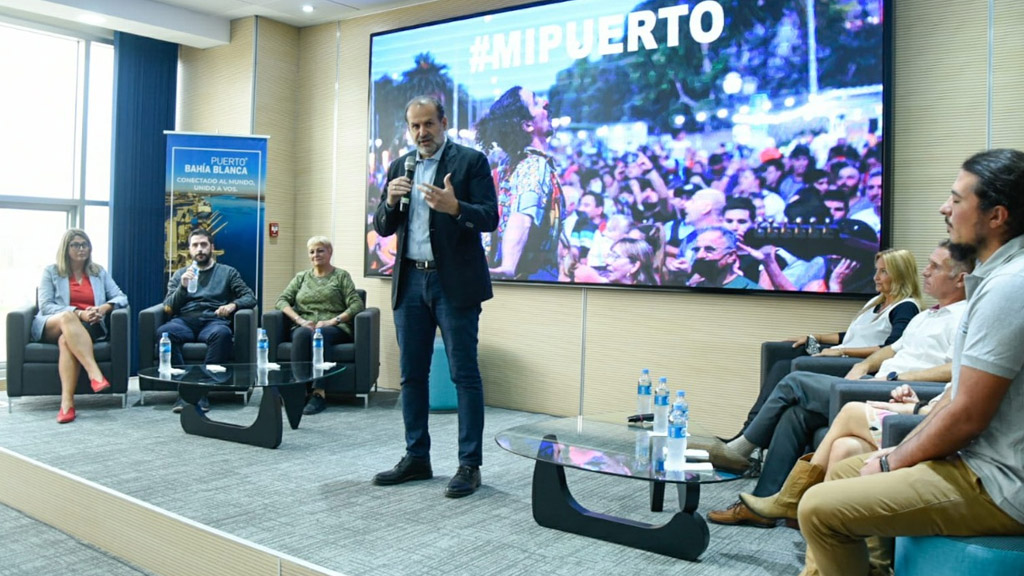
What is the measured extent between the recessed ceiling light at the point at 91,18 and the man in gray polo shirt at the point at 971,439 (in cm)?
594

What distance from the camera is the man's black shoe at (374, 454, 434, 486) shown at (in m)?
3.50

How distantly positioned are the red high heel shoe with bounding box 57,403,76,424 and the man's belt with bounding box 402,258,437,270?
106 inches

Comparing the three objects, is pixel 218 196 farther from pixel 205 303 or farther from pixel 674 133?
pixel 674 133

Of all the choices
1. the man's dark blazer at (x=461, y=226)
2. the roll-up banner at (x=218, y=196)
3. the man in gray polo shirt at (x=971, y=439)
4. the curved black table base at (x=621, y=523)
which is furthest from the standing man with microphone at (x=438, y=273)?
the roll-up banner at (x=218, y=196)

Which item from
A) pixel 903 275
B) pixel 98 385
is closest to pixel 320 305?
pixel 98 385

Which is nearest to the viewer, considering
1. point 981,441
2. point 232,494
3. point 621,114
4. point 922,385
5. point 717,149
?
point 981,441

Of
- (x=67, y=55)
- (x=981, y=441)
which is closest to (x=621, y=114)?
(x=981, y=441)

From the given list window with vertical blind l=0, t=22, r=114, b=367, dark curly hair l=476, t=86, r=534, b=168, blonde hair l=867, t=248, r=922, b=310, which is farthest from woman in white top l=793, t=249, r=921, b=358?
window with vertical blind l=0, t=22, r=114, b=367

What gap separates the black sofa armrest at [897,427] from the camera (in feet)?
7.52

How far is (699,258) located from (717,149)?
24.3 inches

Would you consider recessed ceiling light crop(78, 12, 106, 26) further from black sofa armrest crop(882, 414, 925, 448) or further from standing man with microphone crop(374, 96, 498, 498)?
black sofa armrest crop(882, 414, 925, 448)

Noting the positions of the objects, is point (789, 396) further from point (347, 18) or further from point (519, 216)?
point (347, 18)

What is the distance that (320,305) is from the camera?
5590 millimetres

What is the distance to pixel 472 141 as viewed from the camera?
568 centimetres
